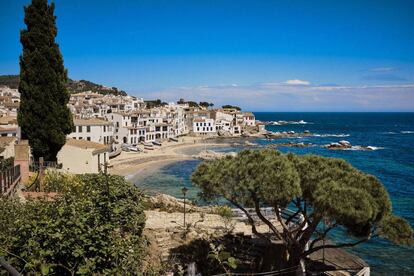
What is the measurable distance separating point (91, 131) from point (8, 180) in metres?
47.9

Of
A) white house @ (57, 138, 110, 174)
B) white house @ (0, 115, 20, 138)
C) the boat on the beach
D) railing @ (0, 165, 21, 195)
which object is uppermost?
white house @ (0, 115, 20, 138)

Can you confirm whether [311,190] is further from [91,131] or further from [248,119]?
[248,119]

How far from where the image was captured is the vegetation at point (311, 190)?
1105 cm

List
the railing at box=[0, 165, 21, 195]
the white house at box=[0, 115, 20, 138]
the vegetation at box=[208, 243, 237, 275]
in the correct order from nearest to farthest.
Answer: the vegetation at box=[208, 243, 237, 275]
the railing at box=[0, 165, 21, 195]
the white house at box=[0, 115, 20, 138]

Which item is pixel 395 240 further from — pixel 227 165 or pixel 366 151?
pixel 366 151

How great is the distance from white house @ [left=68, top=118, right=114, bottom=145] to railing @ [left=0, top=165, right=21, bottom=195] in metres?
43.2

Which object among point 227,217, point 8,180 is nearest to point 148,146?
point 227,217

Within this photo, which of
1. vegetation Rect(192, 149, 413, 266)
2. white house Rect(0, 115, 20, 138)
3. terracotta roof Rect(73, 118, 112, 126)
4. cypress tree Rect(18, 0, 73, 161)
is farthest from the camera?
terracotta roof Rect(73, 118, 112, 126)

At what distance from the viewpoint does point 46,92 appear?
25781 millimetres

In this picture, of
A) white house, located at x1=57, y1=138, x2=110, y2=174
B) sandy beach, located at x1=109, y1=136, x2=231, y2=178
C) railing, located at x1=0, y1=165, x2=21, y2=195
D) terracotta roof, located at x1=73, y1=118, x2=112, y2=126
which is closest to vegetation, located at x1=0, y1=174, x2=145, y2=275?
railing, located at x1=0, y1=165, x2=21, y2=195

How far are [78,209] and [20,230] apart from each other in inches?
49.1

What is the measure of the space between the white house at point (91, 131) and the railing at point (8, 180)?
43.2m

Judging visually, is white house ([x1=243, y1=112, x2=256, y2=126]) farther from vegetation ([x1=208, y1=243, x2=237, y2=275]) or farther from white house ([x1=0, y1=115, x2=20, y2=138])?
vegetation ([x1=208, y1=243, x2=237, y2=275])

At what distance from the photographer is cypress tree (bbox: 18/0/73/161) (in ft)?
83.8
